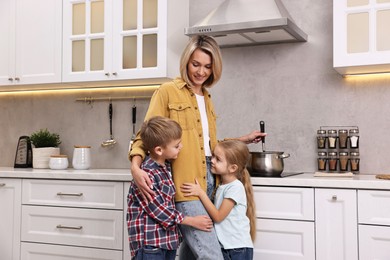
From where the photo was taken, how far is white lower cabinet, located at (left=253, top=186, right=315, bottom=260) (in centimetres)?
260

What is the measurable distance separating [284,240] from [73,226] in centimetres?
125

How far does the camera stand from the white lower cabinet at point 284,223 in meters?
2.60

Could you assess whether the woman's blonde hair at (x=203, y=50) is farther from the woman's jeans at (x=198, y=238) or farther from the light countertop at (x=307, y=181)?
the light countertop at (x=307, y=181)

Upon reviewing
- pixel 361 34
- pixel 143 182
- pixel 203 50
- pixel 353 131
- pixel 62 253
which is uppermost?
pixel 361 34

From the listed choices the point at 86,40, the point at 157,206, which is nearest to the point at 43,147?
the point at 86,40

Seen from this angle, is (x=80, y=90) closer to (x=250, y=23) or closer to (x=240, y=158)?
(x=250, y=23)

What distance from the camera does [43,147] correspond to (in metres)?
3.73

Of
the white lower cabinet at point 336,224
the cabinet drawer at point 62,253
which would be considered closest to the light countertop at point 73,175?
the cabinet drawer at point 62,253

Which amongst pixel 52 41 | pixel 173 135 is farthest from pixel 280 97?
pixel 52 41

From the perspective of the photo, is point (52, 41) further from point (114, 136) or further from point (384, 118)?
point (384, 118)

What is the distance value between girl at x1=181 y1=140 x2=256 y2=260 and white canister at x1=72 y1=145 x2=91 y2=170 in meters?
1.42

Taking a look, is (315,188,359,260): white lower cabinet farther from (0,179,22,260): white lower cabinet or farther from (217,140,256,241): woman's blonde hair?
(0,179,22,260): white lower cabinet

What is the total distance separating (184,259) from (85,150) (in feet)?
4.52

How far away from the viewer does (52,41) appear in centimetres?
359
